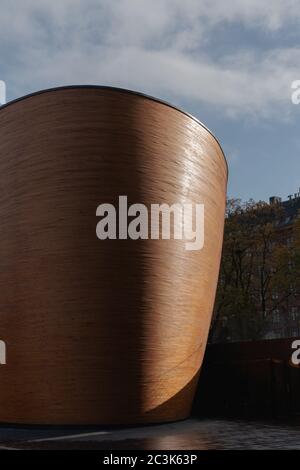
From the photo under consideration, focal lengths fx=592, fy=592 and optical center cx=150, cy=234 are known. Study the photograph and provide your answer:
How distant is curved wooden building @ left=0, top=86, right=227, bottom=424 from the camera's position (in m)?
14.4

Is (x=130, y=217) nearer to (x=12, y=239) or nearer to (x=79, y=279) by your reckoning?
(x=79, y=279)

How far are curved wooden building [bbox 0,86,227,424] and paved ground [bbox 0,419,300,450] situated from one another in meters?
0.47

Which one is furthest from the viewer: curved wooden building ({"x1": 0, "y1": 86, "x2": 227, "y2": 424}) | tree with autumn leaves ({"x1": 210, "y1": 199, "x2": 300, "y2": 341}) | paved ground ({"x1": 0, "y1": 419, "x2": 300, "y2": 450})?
tree with autumn leaves ({"x1": 210, "y1": 199, "x2": 300, "y2": 341})

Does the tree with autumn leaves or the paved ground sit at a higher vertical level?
the tree with autumn leaves

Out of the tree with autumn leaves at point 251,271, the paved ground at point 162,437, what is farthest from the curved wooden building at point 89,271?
the tree with autumn leaves at point 251,271

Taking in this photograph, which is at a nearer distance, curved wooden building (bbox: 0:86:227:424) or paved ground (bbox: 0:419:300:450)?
paved ground (bbox: 0:419:300:450)

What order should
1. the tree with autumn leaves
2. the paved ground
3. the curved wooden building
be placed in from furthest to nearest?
the tree with autumn leaves < the curved wooden building < the paved ground

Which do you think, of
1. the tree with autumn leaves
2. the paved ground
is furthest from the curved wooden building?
the tree with autumn leaves

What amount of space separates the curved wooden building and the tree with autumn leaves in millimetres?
15582

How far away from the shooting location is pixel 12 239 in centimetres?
1549

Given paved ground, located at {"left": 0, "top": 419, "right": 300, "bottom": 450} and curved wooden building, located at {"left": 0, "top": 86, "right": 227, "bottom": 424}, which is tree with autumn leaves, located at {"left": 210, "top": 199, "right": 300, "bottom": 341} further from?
paved ground, located at {"left": 0, "top": 419, "right": 300, "bottom": 450}

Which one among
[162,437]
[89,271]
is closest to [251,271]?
[89,271]

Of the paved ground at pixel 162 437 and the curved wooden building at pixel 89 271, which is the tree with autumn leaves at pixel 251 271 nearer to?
the curved wooden building at pixel 89 271

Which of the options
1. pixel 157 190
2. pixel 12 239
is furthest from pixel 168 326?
pixel 12 239
